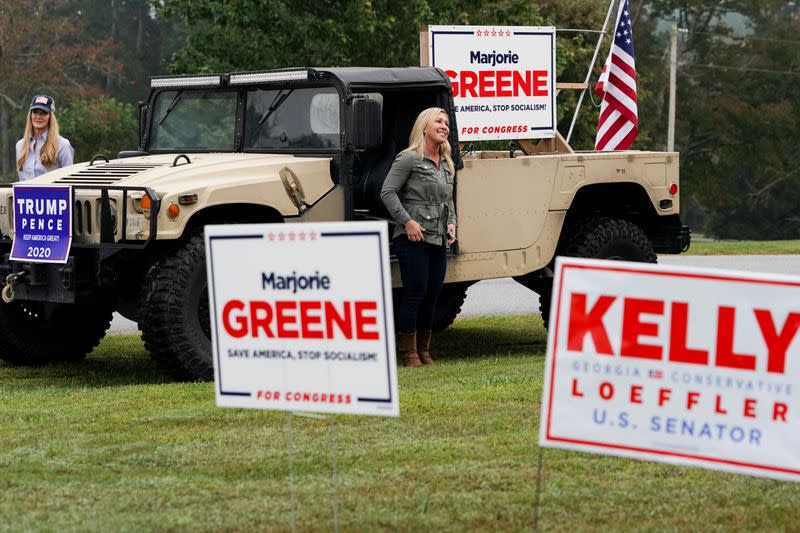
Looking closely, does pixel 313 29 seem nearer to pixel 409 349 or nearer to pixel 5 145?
pixel 409 349

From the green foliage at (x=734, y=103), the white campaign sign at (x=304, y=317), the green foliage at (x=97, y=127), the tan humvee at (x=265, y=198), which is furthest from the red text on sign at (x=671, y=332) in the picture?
the green foliage at (x=734, y=103)

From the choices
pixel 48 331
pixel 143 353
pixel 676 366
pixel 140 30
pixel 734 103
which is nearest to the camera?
pixel 676 366

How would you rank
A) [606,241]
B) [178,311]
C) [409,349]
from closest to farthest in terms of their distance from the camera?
[178,311]
[409,349]
[606,241]

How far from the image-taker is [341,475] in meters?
6.16

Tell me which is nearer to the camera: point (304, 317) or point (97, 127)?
point (304, 317)

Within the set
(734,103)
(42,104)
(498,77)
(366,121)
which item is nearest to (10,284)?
(42,104)

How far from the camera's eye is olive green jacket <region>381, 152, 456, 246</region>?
9398mm

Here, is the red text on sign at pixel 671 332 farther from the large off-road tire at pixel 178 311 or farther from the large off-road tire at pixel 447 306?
the large off-road tire at pixel 447 306

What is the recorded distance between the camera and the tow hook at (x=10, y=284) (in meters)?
9.28

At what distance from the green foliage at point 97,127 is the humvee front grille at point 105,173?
28.1 metres

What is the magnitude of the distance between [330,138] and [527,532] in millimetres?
4943

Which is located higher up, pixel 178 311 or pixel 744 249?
pixel 178 311

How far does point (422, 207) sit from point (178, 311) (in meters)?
1.71

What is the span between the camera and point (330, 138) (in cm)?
978
